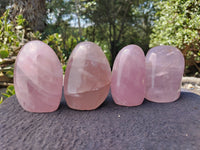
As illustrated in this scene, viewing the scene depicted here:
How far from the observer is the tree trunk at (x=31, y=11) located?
3.41 meters

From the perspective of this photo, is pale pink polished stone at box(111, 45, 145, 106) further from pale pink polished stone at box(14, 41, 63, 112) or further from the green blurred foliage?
the green blurred foliage

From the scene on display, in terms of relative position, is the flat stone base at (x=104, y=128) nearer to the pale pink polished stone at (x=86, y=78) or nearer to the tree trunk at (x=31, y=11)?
the pale pink polished stone at (x=86, y=78)

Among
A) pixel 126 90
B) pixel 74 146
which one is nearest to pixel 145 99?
→ pixel 126 90

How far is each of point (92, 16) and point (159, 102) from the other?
7.57m

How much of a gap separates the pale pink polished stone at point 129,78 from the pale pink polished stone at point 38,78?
1.24 ft

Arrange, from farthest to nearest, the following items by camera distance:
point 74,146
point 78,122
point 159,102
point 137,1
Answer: point 137,1
point 159,102
point 78,122
point 74,146

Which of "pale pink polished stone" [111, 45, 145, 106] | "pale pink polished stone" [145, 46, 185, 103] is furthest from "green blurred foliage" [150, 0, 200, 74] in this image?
"pale pink polished stone" [111, 45, 145, 106]

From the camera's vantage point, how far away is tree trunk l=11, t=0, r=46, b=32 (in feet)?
11.2

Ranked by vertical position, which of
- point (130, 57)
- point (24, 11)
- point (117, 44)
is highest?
point (24, 11)

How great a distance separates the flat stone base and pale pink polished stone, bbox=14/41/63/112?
2.6 inches

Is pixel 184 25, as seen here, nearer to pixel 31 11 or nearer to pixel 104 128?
pixel 31 11

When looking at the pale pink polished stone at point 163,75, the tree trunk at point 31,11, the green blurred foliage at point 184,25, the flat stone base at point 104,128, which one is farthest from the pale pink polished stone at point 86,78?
the tree trunk at point 31,11

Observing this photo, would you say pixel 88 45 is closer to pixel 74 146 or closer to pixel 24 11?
pixel 74 146

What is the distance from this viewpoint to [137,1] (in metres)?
7.97
